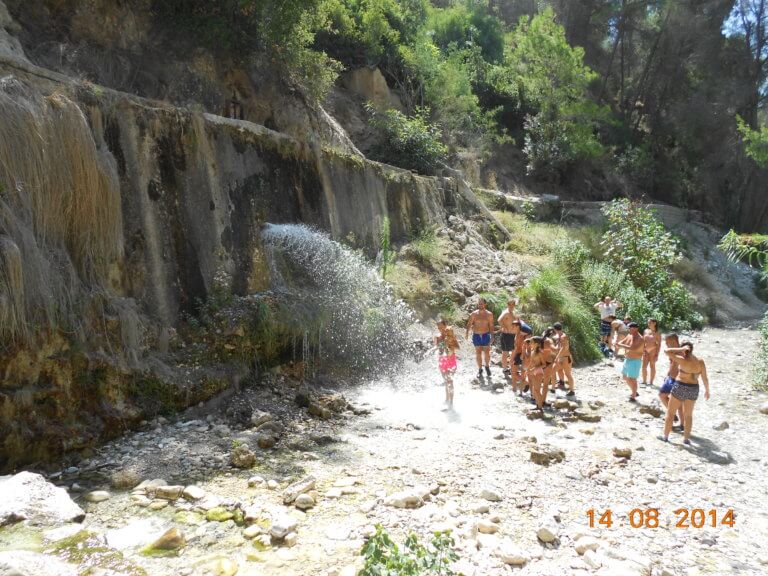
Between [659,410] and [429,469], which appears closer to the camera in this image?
[429,469]

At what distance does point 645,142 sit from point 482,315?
22.3 m

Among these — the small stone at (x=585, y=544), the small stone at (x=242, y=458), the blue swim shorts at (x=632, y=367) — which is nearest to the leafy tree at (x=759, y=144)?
the blue swim shorts at (x=632, y=367)

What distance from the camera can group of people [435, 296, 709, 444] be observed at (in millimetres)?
7145

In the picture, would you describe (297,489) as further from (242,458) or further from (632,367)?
(632,367)

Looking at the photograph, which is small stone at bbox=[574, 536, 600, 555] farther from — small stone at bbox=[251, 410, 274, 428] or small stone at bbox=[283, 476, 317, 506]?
small stone at bbox=[251, 410, 274, 428]

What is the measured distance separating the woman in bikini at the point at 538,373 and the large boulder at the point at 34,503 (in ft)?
20.4

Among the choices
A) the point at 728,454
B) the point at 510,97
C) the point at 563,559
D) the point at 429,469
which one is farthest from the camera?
the point at 510,97

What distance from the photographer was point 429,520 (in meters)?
4.63

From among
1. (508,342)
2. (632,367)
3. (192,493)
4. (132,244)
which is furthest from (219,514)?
(632,367)

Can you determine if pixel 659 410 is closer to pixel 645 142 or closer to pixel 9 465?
pixel 9 465

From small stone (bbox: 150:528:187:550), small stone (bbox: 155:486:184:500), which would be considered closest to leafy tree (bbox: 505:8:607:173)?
small stone (bbox: 155:486:184:500)

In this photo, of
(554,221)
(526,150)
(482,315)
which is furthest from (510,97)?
(482,315)

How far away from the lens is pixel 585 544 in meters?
4.35

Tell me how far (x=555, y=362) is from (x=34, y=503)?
23.5 ft
